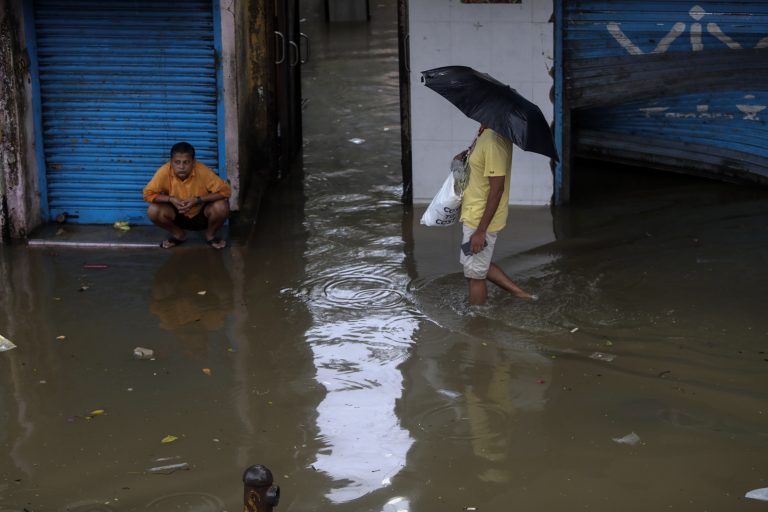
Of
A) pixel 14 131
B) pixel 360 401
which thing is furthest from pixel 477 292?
pixel 14 131

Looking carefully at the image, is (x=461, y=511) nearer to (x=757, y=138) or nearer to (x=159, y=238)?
(x=159, y=238)

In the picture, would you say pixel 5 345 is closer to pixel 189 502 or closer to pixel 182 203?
pixel 182 203

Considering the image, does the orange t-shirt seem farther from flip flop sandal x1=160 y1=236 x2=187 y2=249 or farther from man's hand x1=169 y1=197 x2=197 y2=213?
flip flop sandal x1=160 y1=236 x2=187 y2=249

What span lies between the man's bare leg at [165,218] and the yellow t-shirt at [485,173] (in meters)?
2.58

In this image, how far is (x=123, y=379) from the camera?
595 centimetres

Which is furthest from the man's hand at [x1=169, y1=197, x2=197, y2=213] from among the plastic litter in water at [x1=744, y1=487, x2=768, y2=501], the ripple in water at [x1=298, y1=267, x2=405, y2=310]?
the plastic litter in water at [x1=744, y1=487, x2=768, y2=501]

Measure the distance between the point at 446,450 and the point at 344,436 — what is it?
1.73 ft

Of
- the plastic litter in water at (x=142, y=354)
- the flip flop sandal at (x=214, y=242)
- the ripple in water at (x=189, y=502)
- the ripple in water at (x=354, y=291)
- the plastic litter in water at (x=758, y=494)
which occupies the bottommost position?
the plastic litter in water at (x=758, y=494)

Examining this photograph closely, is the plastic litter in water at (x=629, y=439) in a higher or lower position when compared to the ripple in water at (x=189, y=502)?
higher

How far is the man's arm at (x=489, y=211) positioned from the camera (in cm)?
641

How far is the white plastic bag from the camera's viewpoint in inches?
266

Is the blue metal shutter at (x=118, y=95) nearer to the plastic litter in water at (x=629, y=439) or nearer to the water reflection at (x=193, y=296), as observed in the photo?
the water reflection at (x=193, y=296)

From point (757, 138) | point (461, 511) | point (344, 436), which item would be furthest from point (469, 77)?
point (757, 138)

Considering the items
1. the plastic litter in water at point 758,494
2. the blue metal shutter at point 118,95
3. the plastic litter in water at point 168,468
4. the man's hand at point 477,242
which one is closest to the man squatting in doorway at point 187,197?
the blue metal shutter at point 118,95
